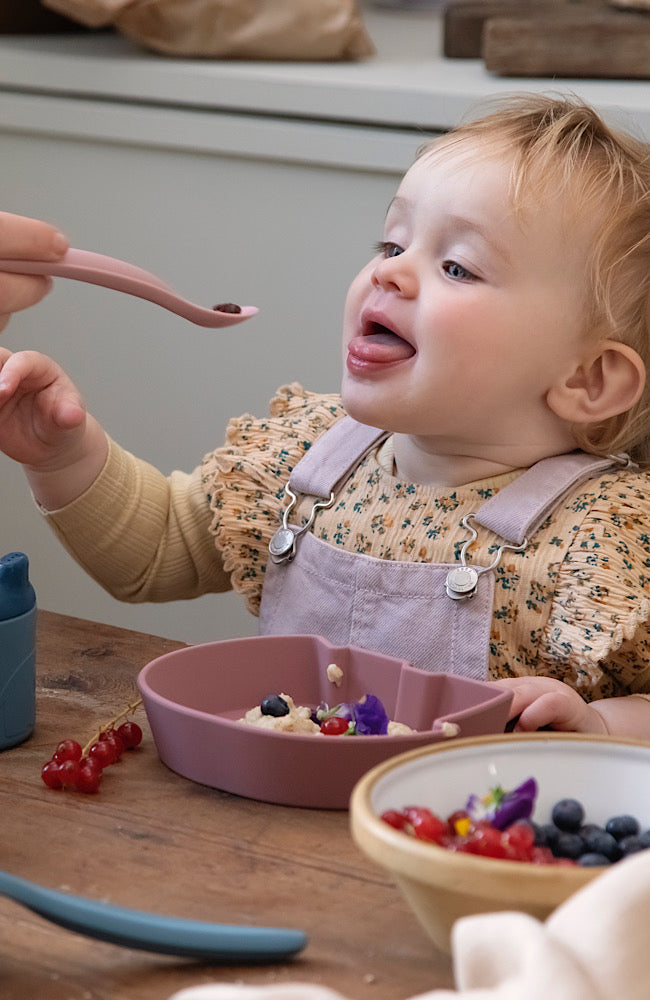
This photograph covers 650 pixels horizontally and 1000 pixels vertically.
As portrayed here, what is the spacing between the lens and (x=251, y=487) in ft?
3.68

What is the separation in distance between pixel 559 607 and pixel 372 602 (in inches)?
5.9

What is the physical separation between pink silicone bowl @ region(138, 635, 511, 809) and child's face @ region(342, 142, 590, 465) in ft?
0.67

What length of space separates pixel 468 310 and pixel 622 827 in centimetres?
45

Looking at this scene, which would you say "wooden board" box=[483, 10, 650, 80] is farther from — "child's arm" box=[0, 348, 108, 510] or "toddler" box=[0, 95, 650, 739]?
"child's arm" box=[0, 348, 108, 510]

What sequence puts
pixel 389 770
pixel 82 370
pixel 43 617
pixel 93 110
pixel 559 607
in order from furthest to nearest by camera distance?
pixel 82 370 → pixel 93 110 → pixel 43 617 → pixel 559 607 → pixel 389 770

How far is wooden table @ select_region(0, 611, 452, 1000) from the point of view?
23.2 inches

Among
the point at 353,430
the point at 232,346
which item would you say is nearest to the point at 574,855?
the point at 353,430

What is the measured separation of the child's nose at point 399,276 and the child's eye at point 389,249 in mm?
43

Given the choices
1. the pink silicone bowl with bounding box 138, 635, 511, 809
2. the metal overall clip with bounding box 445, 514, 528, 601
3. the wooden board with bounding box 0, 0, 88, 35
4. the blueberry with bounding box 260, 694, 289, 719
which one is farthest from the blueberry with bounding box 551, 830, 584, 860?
the wooden board with bounding box 0, 0, 88, 35

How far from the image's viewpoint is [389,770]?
0.62m

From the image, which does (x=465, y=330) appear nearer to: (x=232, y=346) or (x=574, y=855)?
(x=574, y=855)

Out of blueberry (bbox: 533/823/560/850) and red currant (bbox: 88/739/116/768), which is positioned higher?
blueberry (bbox: 533/823/560/850)

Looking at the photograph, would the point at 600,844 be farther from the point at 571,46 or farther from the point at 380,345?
the point at 571,46

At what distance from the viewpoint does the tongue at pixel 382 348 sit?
995 millimetres
